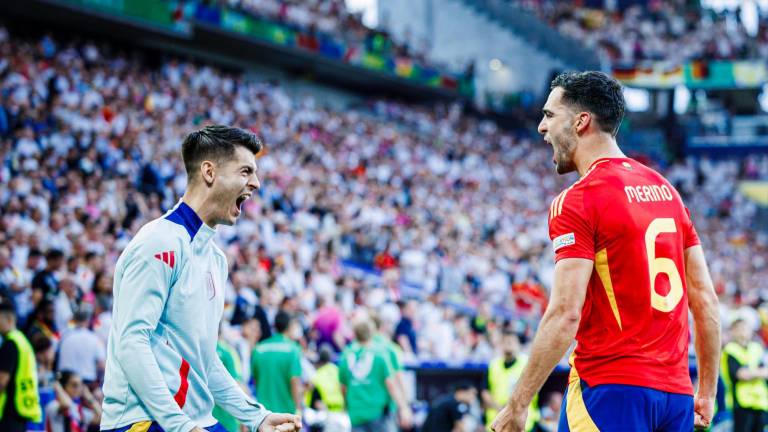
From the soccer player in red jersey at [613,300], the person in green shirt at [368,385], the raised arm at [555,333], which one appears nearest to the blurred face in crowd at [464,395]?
the person in green shirt at [368,385]

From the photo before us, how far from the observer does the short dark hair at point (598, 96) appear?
3611 millimetres

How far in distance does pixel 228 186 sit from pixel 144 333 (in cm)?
75

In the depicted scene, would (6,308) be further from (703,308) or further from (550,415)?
(550,415)

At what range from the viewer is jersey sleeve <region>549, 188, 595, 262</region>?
3344 millimetres

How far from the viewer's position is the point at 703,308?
3738mm

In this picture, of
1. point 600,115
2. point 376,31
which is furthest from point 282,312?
point 376,31

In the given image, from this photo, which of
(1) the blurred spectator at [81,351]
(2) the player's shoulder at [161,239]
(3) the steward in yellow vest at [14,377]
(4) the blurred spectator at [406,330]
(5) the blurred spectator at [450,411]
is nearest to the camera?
(2) the player's shoulder at [161,239]

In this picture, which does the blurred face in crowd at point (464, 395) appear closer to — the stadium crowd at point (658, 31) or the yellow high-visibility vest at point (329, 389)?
the yellow high-visibility vest at point (329, 389)

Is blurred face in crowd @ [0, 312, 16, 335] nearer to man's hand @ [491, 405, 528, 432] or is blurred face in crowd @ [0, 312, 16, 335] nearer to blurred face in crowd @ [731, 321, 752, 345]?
man's hand @ [491, 405, 528, 432]

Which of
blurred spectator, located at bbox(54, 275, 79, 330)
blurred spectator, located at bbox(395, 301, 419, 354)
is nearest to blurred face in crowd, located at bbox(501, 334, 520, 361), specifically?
blurred spectator, located at bbox(395, 301, 419, 354)

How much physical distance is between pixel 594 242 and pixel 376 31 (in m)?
29.7

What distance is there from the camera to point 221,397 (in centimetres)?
370

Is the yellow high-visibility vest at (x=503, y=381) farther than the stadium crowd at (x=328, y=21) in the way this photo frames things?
No

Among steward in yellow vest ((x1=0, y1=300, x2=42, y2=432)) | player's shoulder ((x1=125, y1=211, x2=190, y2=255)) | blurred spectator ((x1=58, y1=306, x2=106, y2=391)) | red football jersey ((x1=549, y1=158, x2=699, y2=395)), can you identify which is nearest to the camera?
player's shoulder ((x1=125, y1=211, x2=190, y2=255))
